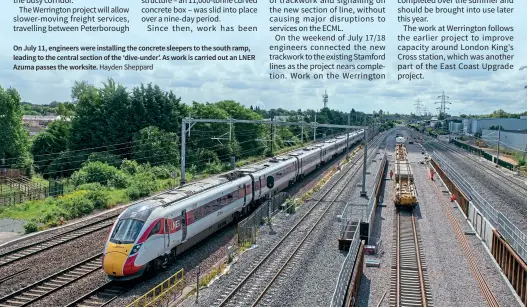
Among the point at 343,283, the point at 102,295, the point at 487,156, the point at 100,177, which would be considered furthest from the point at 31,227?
the point at 487,156

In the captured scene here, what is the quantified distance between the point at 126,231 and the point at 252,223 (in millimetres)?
8859

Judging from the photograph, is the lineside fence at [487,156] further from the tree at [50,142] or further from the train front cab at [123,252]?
the tree at [50,142]

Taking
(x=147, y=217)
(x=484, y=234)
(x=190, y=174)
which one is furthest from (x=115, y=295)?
(x=190, y=174)

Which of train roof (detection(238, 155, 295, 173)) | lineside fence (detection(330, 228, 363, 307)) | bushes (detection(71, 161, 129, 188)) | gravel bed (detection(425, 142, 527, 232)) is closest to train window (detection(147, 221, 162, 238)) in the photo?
lineside fence (detection(330, 228, 363, 307))

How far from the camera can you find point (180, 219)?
20.0 metres

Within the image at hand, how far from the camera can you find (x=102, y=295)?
1662 cm

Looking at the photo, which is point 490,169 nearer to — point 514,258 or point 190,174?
point 190,174

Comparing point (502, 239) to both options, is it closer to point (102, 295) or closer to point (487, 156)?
point (102, 295)

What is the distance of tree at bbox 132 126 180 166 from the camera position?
47.2m

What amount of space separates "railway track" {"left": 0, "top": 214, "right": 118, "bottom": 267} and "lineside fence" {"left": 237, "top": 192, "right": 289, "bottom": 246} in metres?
7.25

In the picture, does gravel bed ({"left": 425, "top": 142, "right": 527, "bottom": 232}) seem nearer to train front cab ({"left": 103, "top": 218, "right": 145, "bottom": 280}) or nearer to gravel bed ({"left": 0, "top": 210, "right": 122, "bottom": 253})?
train front cab ({"left": 103, "top": 218, "right": 145, "bottom": 280})

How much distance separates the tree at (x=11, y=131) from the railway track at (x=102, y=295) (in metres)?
36.1

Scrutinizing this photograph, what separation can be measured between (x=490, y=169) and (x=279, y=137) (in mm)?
27288

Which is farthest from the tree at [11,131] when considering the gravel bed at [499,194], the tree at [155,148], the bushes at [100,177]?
the gravel bed at [499,194]
